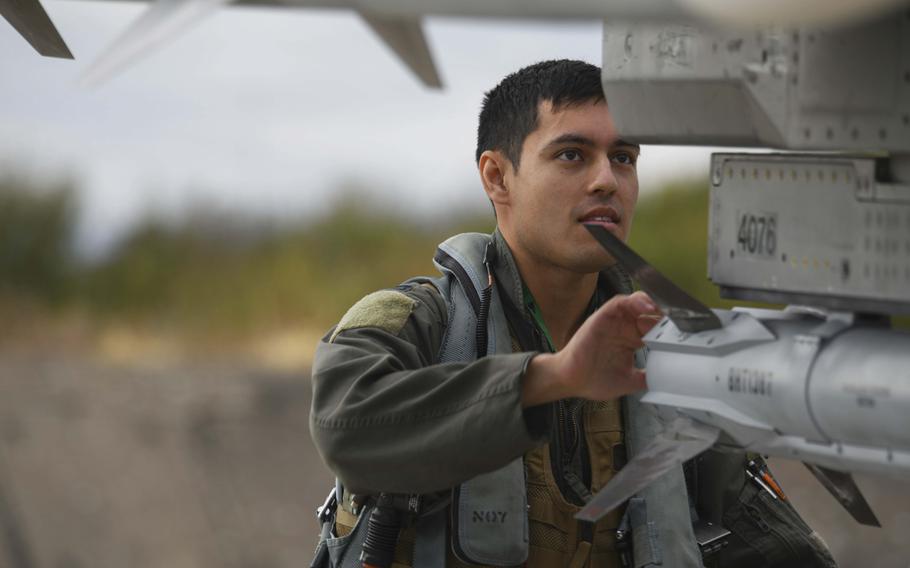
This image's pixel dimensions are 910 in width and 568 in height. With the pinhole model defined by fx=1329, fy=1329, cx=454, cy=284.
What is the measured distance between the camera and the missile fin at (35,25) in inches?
138

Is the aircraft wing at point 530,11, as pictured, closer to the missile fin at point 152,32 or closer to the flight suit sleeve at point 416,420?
the missile fin at point 152,32

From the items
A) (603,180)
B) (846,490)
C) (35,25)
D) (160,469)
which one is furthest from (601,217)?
(160,469)

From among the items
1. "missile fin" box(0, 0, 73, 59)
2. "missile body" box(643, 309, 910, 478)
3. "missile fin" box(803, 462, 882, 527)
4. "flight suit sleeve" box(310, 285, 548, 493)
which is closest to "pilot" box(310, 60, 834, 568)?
"flight suit sleeve" box(310, 285, 548, 493)

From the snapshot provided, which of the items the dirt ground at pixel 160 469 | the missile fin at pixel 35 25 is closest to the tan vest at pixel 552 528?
the missile fin at pixel 35 25

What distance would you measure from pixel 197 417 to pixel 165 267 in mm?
1638

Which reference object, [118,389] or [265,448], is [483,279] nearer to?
[265,448]

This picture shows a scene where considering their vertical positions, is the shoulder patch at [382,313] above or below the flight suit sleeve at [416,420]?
above

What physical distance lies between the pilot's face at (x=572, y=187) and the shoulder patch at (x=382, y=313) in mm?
415

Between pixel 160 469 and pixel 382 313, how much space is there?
691 cm

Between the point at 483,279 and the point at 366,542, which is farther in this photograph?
the point at 483,279

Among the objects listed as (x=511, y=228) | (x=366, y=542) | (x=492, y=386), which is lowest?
(x=366, y=542)

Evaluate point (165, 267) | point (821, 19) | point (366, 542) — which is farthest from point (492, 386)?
point (165, 267)

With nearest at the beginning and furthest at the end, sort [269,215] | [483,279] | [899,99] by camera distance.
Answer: [899,99] → [483,279] → [269,215]

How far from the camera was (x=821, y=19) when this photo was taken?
2.20m
